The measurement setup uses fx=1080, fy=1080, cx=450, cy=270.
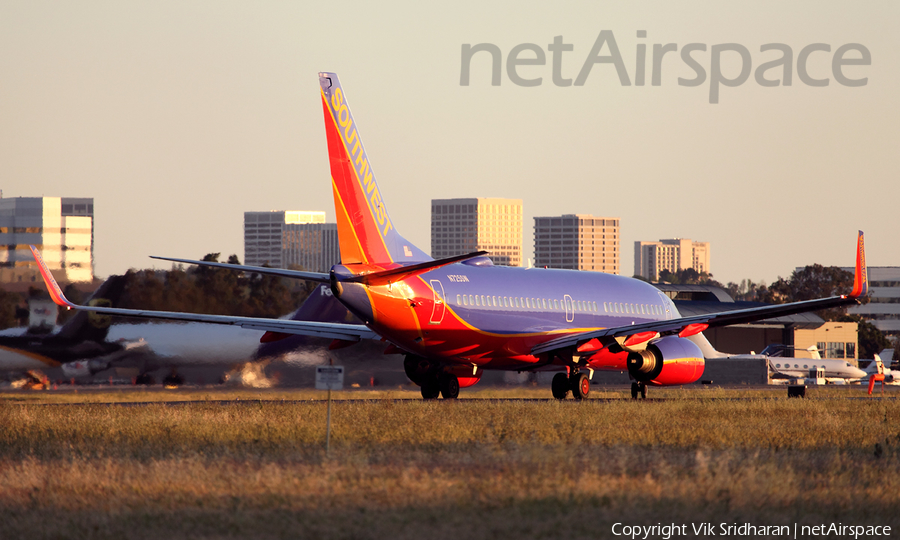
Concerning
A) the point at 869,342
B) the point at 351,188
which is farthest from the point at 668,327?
the point at 869,342

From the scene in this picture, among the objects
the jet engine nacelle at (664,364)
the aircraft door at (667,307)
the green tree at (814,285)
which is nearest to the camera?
the jet engine nacelle at (664,364)

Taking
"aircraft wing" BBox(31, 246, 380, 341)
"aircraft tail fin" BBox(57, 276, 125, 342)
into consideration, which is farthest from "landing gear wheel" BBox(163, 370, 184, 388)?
"aircraft wing" BBox(31, 246, 380, 341)

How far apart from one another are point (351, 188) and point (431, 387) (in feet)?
30.6

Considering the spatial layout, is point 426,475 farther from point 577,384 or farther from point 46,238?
point 46,238

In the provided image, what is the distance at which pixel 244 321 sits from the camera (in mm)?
32625

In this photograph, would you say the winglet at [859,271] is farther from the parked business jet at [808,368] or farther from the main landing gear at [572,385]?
the parked business jet at [808,368]

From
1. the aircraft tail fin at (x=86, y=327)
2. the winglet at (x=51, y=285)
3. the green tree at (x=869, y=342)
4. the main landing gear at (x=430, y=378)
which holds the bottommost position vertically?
the green tree at (x=869, y=342)

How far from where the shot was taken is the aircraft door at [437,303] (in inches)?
1218

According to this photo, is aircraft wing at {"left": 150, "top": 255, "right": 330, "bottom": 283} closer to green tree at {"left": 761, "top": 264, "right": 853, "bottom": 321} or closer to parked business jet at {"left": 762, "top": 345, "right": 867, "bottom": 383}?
parked business jet at {"left": 762, "top": 345, "right": 867, "bottom": 383}

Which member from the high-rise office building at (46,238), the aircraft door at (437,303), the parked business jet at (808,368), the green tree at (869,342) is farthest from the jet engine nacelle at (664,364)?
the green tree at (869,342)

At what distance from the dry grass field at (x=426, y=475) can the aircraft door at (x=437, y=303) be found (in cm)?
591

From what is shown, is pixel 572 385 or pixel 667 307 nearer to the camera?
pixel 572 385

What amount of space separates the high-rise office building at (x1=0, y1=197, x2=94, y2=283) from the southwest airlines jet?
14.9m

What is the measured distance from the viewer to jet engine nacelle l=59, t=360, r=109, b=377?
4219cm
